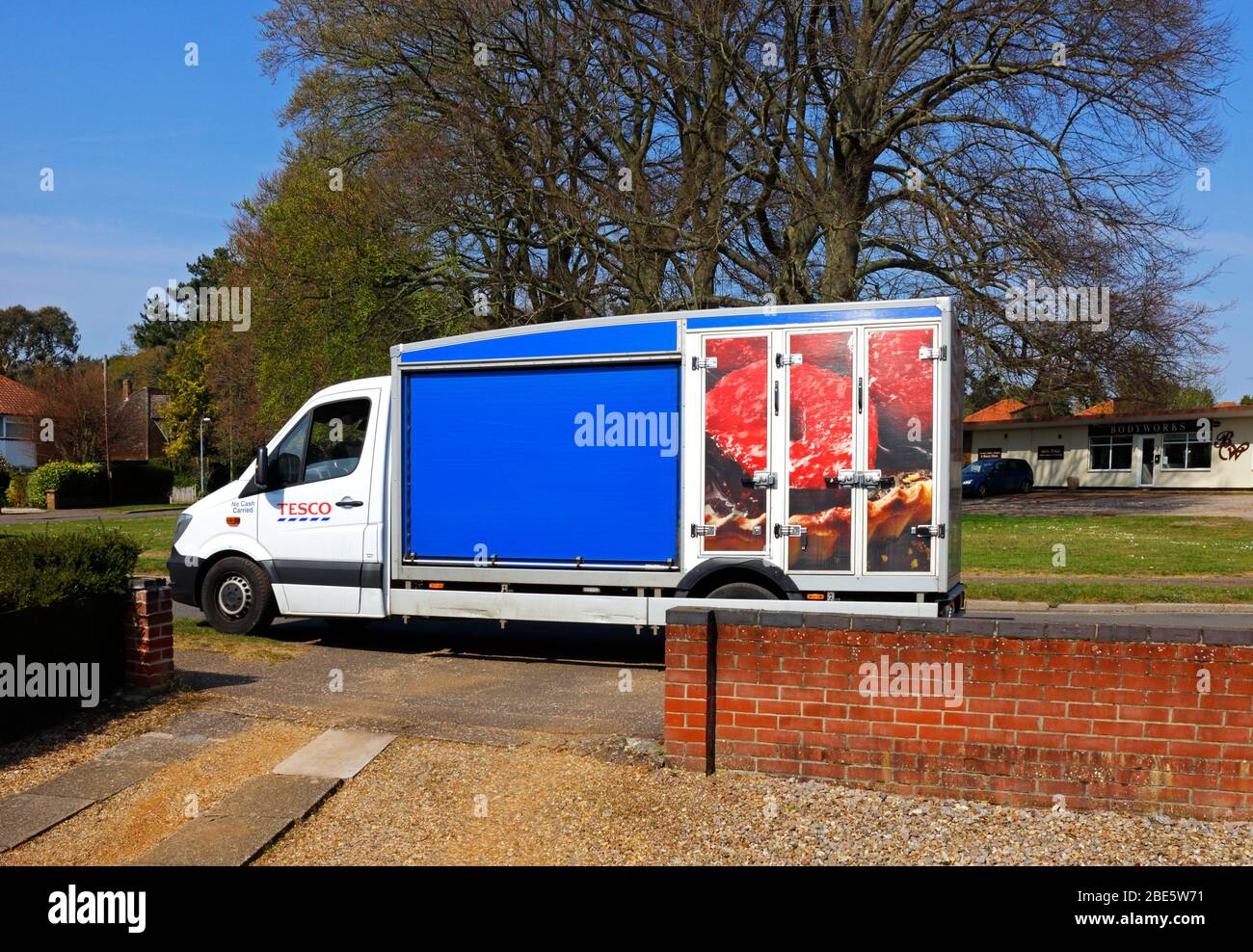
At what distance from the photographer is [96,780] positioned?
584cm

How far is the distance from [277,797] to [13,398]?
248 feet

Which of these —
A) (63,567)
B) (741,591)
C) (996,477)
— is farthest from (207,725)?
(996,477)

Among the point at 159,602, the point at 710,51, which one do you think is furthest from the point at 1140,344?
the point at 159,602

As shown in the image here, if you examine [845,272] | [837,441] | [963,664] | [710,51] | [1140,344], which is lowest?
[963,664]

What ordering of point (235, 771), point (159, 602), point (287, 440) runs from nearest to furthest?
point (235, 771)
point (159, 602)
point (287, 440)

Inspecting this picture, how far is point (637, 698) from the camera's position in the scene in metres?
7.89

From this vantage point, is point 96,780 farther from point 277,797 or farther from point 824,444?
point 824,444

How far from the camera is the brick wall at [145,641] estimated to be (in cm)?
739

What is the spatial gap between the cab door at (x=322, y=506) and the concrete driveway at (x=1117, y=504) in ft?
85.2

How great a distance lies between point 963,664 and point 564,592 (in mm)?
4398

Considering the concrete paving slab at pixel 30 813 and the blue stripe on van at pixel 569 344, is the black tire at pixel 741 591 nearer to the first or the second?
the blue stripe on van at pixel 569 344

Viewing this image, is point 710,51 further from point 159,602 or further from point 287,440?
point 159,602

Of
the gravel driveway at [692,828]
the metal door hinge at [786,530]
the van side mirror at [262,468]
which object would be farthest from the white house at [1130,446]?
the gravel driveway at [692,828]
